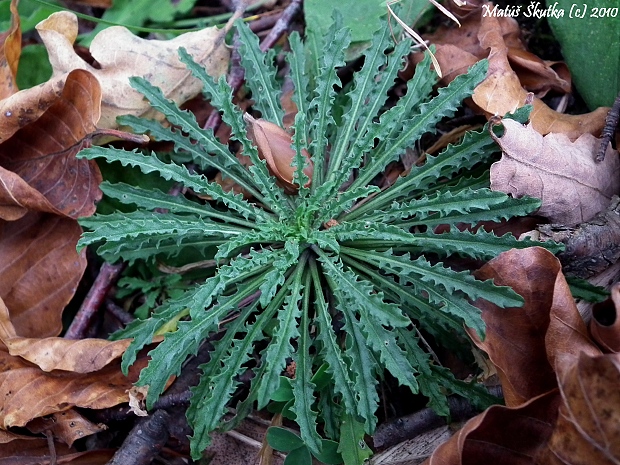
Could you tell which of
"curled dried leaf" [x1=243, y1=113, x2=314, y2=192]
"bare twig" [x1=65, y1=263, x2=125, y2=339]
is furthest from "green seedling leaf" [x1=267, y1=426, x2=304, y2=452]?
"bare twig" [x1=65, y1=263, x2=125, y2=339]

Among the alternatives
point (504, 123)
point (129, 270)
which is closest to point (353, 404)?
point (504, 123)

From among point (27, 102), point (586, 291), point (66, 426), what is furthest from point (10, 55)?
point (586, 291)

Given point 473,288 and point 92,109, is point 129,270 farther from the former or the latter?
point 473,288

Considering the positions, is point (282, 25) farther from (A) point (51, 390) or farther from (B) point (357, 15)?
(A) point (51, 390)

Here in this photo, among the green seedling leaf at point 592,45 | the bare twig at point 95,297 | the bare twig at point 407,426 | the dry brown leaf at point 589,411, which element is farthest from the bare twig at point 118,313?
the green seedling leaf at point 592,45

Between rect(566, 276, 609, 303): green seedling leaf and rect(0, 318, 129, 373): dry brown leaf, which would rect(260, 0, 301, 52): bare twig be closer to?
rect(0, 318, 129, 373): dry brown leaf

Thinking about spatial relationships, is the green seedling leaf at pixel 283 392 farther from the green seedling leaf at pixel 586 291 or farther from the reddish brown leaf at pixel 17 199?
the reddish brown leaf at pixel 17 199
